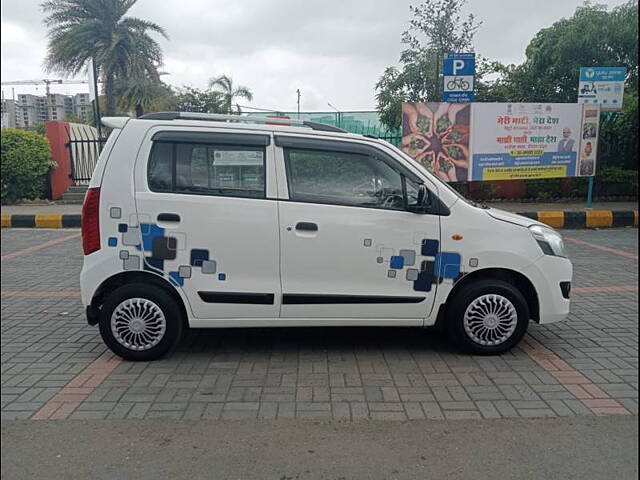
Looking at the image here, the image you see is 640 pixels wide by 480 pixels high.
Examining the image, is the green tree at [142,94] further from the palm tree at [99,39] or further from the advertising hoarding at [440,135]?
the advertising hoarding at [440,135]

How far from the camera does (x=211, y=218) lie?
160 inches

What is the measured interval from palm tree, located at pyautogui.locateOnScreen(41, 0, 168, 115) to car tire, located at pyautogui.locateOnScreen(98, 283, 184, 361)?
24.8 metres

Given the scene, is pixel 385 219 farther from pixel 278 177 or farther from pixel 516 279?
pixel 516 279

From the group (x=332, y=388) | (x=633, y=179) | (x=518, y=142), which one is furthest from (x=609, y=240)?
(x=332, y=388)

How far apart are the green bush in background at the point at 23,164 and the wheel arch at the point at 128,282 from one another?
11.9 meters

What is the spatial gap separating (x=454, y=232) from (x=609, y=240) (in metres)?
7.38

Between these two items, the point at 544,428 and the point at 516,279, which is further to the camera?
the point at 516,279

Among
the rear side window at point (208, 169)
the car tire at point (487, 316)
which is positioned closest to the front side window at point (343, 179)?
the rear side window at point (208, 169)

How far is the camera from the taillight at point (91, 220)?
13.4 ft

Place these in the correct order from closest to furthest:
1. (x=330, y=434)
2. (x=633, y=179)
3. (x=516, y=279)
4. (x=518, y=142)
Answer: (x=330, y=434), (x=516, y=279), (x=518, y=142), (x=633, y=179)

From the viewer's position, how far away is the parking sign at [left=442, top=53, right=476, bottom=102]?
1090 centimetres

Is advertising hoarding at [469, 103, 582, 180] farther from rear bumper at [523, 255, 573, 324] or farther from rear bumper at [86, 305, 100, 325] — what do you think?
rear bumper at [86, 305, 100, 325]

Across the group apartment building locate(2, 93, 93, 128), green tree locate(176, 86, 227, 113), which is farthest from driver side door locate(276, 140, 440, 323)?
apartment building locate(2, 93, 93, 128)

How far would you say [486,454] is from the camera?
298cm
